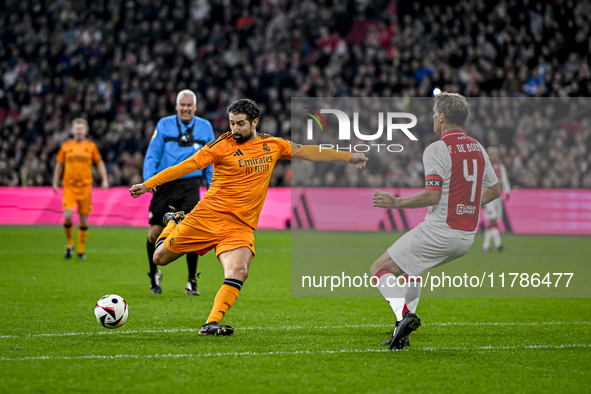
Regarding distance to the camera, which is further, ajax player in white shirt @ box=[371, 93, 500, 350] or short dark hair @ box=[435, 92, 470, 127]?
short dark hair @ box=[435, 92, 470, 127]

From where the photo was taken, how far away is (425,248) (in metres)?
5.79

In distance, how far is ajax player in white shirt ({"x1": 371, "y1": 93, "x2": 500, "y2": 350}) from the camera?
18.7ft

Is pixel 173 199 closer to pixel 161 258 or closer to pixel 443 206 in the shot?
pixel 161 258

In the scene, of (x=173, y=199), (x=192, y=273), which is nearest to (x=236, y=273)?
(x=173, y=199)

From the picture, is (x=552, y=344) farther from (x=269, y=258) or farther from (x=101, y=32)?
(x=101, y=32)

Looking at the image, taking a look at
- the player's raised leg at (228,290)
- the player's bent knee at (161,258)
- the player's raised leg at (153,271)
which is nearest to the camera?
the player's raised leg at (228,290)

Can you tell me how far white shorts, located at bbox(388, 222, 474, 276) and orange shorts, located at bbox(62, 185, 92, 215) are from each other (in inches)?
331

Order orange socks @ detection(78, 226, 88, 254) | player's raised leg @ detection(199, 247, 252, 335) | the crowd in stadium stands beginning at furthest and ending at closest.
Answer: the crowd in stadium stands → orange socks @ detection(78, 226, 88, 254) → player's raised leg @ detection(199, 247, 252, 335)

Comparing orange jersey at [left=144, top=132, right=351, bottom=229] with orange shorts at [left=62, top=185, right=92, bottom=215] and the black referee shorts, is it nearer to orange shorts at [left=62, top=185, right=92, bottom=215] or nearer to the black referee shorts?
the black referee shorts

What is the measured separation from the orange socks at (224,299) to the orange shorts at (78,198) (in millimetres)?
7344

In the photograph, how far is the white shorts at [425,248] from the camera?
5.78 meters

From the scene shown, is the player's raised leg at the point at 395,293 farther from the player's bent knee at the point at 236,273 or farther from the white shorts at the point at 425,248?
the player's bent knee at the point at 236,273

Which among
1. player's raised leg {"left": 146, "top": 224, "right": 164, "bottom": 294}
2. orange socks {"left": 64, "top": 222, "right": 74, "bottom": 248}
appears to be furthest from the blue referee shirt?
orange socks {"left": 64, "top": 222, "right": 74, "bottom": 248}

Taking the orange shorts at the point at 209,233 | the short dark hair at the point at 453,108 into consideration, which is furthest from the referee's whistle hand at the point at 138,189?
the short dark hair at the point at 453,108
